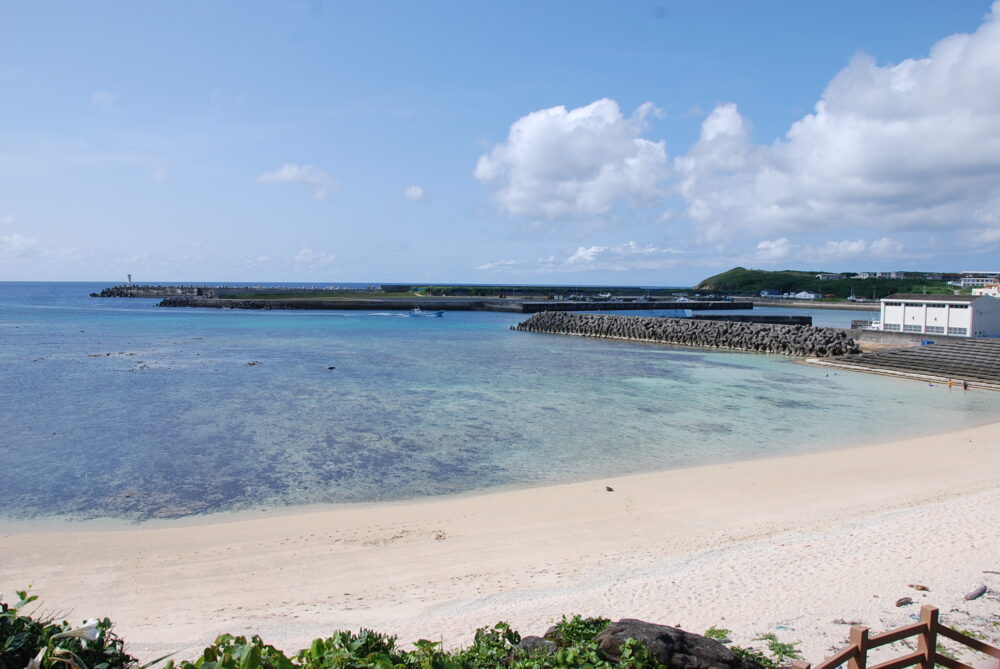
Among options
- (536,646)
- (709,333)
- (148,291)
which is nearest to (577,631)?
(536,646)

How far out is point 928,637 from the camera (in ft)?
13.1

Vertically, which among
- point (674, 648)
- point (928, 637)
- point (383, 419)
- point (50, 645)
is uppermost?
point (50, 645)

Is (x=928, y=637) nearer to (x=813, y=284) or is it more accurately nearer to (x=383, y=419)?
(x=383, y=419)

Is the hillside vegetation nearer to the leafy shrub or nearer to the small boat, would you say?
the small boat

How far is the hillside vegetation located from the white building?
4158 inches

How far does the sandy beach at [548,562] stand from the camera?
20.8ft

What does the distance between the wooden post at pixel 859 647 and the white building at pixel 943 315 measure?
35310 mm

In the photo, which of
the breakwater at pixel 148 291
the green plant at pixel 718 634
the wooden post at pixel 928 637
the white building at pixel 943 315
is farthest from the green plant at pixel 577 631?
the breakwater at pixel 148 291

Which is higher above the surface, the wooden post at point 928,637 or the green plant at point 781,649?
the wooden post at point 928,637

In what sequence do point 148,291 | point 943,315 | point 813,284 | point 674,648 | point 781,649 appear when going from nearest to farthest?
1. point 674,648
2. point 781,649
3. point 943,315
4. point 148,291
5. point 813,284

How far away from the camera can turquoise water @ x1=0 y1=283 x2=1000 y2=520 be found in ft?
41.7

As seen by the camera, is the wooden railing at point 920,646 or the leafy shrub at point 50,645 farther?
the wooden railing at point 920,646

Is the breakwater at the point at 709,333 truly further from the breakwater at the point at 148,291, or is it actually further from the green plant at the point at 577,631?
the breakwater at the point at 148,291

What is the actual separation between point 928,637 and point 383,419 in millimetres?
15962
